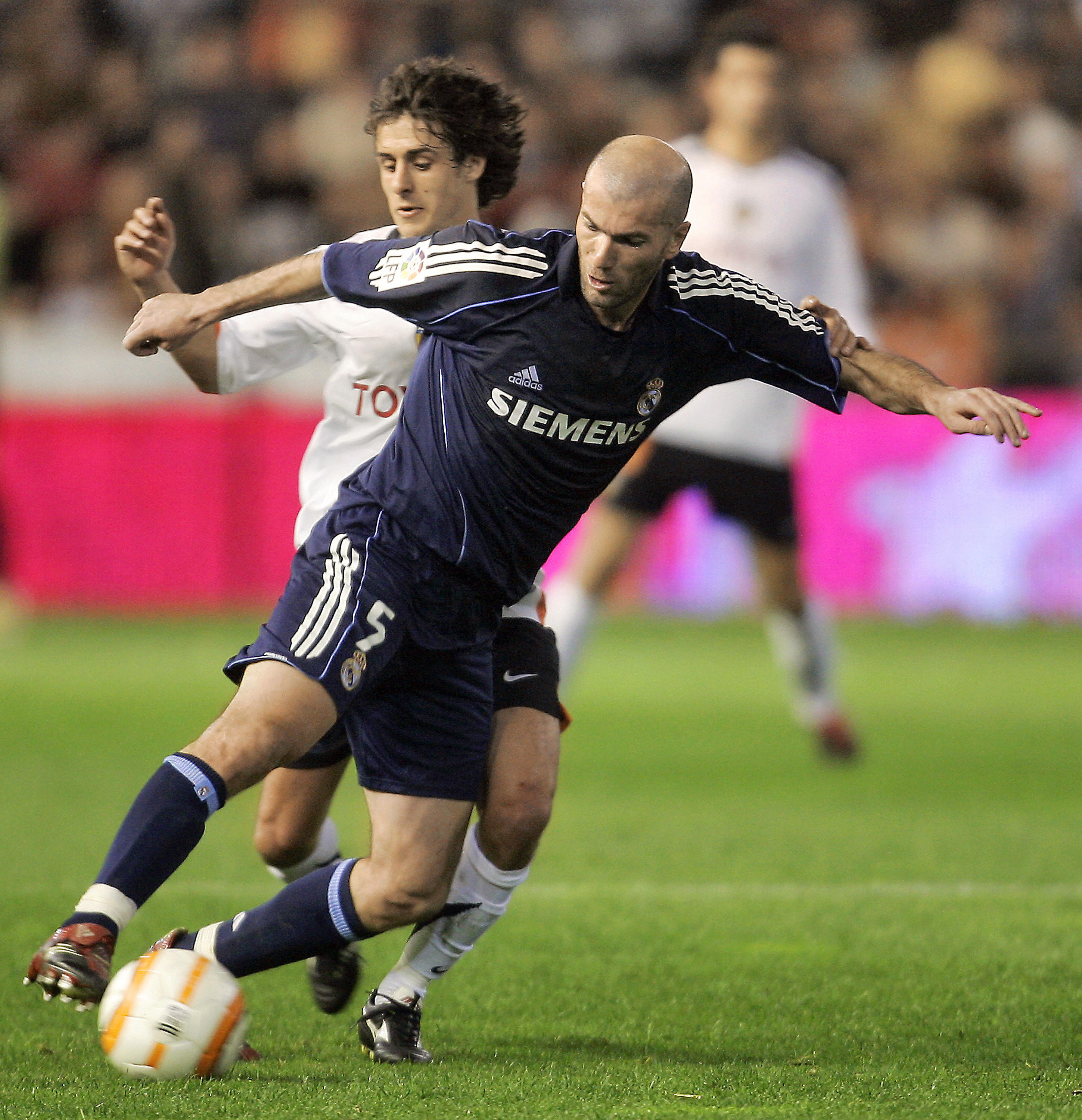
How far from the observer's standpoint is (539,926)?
480 cm

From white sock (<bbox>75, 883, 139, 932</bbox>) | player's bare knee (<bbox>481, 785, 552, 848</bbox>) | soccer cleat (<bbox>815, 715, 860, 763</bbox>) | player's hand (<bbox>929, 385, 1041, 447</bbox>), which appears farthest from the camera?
soccer cleat (<bbox>815, 715, 860, 763</bbox>)

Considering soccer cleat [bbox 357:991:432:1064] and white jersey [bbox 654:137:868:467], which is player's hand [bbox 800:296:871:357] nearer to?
soccer cleat [bbox 357:991:432:1064]

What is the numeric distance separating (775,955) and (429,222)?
2.02 metres

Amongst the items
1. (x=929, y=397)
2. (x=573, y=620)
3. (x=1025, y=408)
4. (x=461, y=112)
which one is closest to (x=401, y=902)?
(x=929, y=397)

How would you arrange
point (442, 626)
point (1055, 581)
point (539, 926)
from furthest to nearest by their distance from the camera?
point (1055, 581) < point (539, 926) < point (442, 626)

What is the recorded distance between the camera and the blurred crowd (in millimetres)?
14125

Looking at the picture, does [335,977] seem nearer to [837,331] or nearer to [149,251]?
[149,251]

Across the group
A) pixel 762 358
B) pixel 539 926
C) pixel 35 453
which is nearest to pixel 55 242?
pixel 35 453

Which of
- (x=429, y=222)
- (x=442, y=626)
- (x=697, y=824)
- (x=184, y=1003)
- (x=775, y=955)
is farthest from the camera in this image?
(x=697, y=824)

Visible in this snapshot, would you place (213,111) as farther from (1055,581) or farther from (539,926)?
(539,926)

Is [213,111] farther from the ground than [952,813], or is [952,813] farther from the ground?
[213,111]

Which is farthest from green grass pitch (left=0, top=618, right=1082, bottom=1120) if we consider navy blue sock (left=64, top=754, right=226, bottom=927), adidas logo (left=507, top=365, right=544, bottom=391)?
adidas logo (left=507, top=365, right=544, bottom=391)

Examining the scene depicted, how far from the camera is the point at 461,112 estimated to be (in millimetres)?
4039

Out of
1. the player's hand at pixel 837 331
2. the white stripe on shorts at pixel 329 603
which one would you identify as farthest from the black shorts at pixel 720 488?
the white stripe on shorts at pixel 329 603
